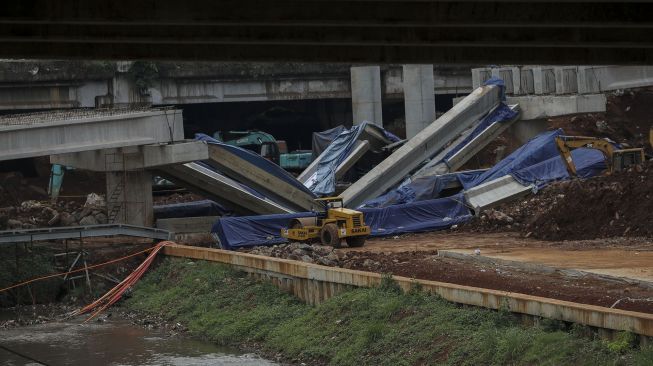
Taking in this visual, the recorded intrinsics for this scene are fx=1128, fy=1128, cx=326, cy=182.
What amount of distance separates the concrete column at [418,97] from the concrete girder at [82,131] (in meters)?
17.2

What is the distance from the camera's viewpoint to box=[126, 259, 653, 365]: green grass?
752 inches

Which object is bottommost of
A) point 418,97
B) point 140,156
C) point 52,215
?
point 52,215

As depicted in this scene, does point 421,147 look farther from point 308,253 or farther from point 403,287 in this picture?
point 403,287

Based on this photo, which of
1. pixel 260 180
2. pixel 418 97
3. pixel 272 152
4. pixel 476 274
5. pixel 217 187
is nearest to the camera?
pixel 476 274

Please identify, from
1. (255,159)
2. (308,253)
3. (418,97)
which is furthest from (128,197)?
(418,97)

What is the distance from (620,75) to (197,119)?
27.3 meters

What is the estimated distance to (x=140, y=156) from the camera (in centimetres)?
3984

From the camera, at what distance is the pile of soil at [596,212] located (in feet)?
112

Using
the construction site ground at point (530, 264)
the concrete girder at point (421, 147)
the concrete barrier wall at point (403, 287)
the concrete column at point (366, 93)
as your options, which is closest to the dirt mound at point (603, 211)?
the construction site ground at point (530, 264)

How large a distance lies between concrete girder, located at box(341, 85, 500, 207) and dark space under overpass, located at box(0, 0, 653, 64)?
25.3 meters

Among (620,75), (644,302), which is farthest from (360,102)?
(644,302)

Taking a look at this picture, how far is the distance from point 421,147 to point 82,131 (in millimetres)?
15898

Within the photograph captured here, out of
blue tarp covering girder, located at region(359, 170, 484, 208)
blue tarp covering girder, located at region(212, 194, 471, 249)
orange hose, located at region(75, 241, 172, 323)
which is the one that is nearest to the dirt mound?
blue tarp covering girder, located at region(212, 194, 471, 249)

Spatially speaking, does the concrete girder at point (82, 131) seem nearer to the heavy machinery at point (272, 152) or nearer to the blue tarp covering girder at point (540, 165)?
the blue tarp covering girder at point (540, 165)
